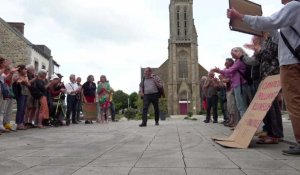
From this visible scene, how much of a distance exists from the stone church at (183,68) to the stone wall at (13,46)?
4934 cm

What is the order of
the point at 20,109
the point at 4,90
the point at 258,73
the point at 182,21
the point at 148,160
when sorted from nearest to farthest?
the point at 148,160 < the point at 258,73 < the point at 4,90 < the point at 20,109 < the point at 182,21

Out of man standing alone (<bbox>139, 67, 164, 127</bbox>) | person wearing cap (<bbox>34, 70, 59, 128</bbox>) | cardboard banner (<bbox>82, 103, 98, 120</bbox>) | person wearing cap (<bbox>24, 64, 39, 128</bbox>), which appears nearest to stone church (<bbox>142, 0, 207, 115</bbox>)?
cardboard banner (<bbox>82, 103, 98, 120</bbox>)

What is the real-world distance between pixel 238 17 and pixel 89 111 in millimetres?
11646

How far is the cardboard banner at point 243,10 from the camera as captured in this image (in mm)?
5691

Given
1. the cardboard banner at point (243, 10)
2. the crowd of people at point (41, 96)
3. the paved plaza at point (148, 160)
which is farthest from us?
the crowd of people at point (41, 96)

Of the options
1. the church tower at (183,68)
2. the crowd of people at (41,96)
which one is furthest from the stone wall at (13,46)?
the church tower at (183,68)

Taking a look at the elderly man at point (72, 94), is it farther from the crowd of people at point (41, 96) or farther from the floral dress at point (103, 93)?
the floral dress at point (103, 93)

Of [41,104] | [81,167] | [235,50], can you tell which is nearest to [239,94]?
[235,50]

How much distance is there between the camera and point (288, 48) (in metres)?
5.03

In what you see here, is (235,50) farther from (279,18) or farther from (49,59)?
(49,59)

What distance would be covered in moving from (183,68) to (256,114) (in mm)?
72776

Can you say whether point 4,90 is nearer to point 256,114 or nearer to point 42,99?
point 42,99

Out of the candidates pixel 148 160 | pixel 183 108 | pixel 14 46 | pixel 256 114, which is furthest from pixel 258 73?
pixel 183 108

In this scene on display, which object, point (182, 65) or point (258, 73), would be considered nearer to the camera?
point (258, 73)
